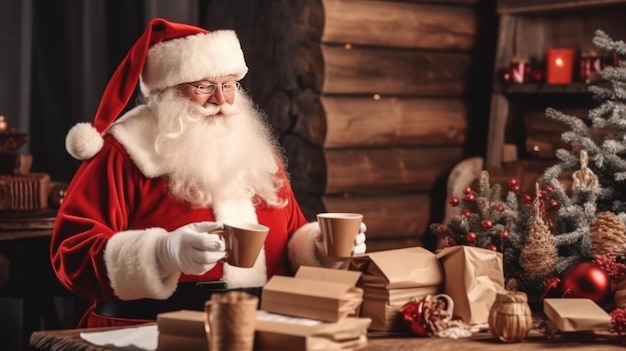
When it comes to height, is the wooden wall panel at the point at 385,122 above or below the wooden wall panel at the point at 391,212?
above

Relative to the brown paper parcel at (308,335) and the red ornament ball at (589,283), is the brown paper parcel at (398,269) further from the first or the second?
the red ornament ball at (589,283)

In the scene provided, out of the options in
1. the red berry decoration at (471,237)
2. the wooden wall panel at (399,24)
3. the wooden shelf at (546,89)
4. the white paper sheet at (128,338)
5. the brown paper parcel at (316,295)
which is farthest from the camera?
the wooden wall panel at (399,24)

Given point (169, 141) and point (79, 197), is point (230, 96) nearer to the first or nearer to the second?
point (169, 141)

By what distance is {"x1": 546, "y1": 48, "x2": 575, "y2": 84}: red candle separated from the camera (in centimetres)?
543

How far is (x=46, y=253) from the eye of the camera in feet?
14.3

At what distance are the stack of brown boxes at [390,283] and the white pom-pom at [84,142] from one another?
963mm

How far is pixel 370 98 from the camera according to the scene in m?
5.63

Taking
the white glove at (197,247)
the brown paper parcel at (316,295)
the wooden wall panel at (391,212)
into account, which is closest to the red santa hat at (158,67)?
the white glove at (197,247)

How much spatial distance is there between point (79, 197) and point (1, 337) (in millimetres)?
2349

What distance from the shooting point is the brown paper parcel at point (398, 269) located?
2.65 metres

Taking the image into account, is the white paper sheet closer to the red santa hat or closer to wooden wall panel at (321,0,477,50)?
the red santa hat

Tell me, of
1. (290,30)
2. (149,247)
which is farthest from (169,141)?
(290,30)

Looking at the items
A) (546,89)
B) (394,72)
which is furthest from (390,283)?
(394,72)

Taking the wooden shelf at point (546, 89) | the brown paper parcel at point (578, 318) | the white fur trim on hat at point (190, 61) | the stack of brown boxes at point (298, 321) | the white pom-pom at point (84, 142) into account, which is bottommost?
the brown paper parcel at point (578, 318)
